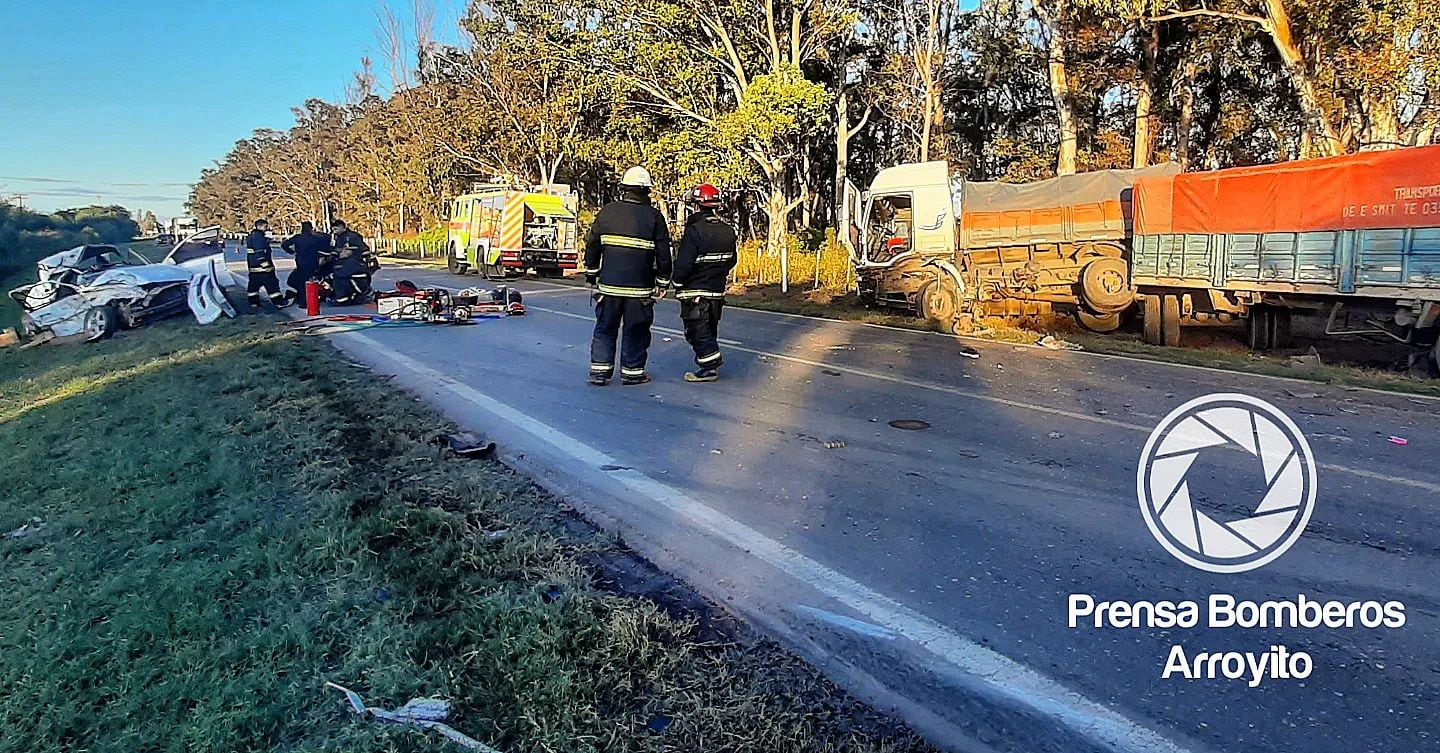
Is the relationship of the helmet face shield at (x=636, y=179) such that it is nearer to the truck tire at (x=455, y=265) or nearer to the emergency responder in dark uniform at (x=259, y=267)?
the emergency responder in dark uniform at (x=259, y=267)

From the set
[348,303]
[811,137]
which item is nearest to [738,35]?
[811,137]

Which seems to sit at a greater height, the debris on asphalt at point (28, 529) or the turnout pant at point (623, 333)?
the turnout pant at point (623, 333)

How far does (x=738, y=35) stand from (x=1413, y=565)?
21.2 meters

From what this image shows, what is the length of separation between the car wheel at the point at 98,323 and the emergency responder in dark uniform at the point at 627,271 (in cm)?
1057

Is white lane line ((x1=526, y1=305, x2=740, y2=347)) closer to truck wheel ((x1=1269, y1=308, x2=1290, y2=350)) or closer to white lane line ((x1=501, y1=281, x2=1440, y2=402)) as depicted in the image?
white lane line ((x1=501, y1=281, x2=1440, y2=402))

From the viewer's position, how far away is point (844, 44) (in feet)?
76.0

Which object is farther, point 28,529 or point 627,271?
point 627,271

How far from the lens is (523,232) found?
1014 inches

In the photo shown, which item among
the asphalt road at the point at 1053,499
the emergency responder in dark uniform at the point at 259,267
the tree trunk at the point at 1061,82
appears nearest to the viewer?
the asphalt road at the point at 1053,499

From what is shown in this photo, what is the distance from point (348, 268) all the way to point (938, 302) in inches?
437

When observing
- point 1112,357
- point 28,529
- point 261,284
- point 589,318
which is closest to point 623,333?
point 28,529

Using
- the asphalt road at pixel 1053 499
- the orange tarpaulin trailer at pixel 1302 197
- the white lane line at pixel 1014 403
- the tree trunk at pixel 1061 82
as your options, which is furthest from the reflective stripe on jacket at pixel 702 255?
the tree trunk at pixel 1061 82

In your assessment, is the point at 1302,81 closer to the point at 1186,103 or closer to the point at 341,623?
the point at 1186,103

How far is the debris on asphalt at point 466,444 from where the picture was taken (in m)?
5.73
